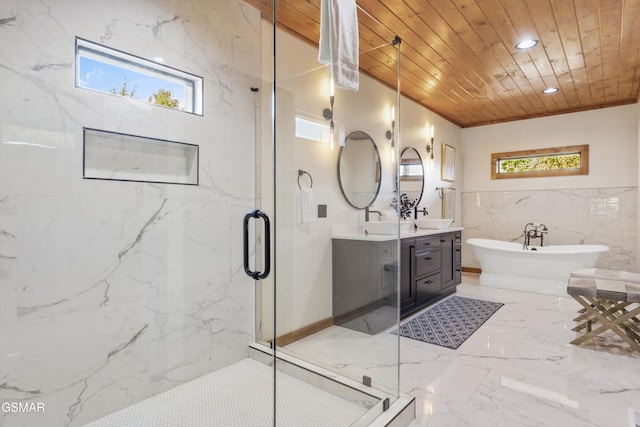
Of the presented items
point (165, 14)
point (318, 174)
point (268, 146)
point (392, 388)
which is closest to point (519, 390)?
point (392, 388)

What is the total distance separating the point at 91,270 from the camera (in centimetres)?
172

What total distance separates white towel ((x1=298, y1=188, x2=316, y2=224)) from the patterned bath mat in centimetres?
104

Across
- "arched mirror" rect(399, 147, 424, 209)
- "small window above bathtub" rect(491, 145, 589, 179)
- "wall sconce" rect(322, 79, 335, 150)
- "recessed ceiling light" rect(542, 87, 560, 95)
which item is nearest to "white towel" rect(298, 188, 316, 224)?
"wall sconce" rect(322, 79, 335, 150)

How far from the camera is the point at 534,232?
208 inches

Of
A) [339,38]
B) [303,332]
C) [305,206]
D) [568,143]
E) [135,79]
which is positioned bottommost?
[303,332]

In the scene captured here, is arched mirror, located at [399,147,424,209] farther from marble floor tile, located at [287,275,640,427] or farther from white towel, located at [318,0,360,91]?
white towel, located at [318,0,360,91]

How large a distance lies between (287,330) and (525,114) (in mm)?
4931

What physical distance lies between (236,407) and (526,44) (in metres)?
3.59

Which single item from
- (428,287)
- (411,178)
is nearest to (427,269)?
(428,287)

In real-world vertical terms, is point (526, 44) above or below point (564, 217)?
above

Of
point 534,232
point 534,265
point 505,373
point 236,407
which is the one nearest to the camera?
point 236,407

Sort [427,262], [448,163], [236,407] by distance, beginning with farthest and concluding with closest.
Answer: [448,163]
[427,262]
[236,407]

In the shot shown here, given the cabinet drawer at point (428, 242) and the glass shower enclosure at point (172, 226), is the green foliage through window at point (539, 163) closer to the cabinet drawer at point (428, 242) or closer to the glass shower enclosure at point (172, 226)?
the cabinet drawer at point (428, 242)

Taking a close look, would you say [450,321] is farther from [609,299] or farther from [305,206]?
[305,206]
